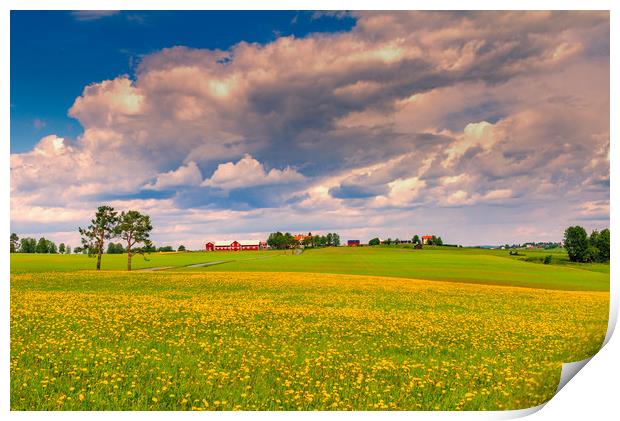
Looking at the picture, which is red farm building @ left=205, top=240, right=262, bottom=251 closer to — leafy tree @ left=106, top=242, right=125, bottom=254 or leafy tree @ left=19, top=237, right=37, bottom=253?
leafy tree @ left=106, top=242, right=125, bottom=254

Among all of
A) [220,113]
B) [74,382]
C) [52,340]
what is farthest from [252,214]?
[74,382]

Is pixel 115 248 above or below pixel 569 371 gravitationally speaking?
above

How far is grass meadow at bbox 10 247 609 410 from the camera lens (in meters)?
10.5

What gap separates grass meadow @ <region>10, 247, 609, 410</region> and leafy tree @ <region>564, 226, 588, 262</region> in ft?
8.36

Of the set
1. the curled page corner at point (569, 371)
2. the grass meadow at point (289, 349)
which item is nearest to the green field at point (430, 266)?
the grass meadow at point (289, 349)

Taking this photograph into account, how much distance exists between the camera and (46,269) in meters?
41.8

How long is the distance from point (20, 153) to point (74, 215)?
373 centimetres

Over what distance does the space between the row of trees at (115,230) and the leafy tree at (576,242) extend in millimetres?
28795

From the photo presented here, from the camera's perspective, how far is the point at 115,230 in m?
43.5

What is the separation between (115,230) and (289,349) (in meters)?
34.5

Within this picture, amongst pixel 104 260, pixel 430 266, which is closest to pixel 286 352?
pixel 104 260

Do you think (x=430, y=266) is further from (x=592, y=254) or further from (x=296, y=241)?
(x=592, y=254)

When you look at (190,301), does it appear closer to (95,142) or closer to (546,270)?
(95,142)
